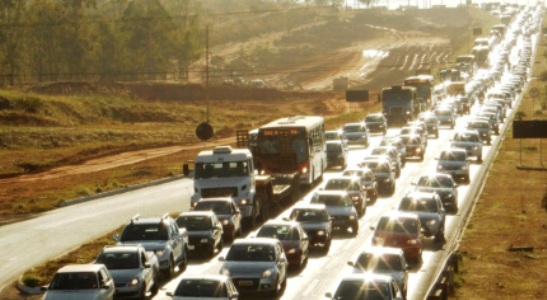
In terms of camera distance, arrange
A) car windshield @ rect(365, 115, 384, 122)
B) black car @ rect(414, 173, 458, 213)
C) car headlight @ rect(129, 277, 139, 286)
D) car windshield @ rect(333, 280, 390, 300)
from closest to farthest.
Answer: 1. car windshield @ rect(333, 280, 390, 300)
2. car headlight @ rect(129, 277, 139, 286)
3. black car @ rect(414, 173, 458, 213)
4. car windshield @ rect(365, 115, 384, 122)

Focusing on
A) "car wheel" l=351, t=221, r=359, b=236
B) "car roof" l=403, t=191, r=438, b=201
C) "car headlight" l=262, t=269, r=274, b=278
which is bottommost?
Answer: "car wheel" l=351, t=221, r=359, b=236

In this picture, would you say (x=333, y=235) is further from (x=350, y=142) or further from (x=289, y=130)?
(x=350, y=142)

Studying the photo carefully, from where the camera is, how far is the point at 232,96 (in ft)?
480

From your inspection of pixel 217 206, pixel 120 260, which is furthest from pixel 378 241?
pixel 120 260

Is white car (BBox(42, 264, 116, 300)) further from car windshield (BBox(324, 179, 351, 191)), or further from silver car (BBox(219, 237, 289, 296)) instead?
car windshield (BBox(324, 179, 351, 191))

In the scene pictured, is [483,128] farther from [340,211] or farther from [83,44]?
[83,44]

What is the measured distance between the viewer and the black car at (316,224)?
39.8 metres

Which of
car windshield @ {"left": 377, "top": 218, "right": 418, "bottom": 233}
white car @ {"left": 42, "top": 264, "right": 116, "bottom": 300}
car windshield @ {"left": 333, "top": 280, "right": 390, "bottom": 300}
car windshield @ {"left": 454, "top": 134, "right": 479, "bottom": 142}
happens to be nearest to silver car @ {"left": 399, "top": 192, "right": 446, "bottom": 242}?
car windshield @ {"left": 377, "top": 218, "right": 418, "bottom": 233}

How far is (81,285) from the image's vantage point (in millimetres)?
27578

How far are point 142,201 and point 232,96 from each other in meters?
88.9

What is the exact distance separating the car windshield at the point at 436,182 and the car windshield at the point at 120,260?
22267 mm

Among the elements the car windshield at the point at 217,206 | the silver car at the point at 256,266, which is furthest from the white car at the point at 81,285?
the car windshield at the point at 217,206

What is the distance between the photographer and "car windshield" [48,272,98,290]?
27578mm

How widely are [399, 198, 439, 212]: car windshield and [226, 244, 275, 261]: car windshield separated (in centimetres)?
1150
